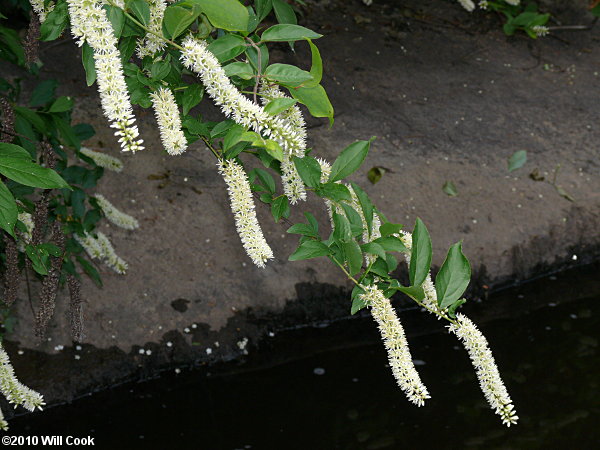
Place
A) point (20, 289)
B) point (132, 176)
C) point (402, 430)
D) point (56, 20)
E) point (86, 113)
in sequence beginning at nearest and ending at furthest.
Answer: point (56, 20), point (402, 430), point (20, 289), point (132, 176), point (86, 113)

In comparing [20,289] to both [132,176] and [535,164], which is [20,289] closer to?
[132,176]

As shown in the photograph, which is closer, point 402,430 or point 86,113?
point 402,430

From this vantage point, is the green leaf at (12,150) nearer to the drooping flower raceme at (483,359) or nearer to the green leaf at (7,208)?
the green leaf at (7,208)

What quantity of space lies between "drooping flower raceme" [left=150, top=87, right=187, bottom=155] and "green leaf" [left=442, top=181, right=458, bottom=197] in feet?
7.78

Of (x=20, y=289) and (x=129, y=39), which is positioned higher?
(x=129, y=39)

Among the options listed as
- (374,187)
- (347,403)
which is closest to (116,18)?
(347,403)

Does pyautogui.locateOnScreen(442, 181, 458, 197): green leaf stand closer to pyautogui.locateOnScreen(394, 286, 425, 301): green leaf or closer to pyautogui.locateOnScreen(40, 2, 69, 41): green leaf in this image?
pyautogui.locateOnScreen(394, 286, 425, 301): green leaf

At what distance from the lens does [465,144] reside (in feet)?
11.7

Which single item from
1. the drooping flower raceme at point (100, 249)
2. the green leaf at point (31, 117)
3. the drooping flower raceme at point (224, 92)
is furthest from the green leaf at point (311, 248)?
the drooping flower raceme at point (100, 249)

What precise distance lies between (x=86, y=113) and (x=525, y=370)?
208 cm

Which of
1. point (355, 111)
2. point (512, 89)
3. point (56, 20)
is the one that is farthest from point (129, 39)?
point (512, 89)

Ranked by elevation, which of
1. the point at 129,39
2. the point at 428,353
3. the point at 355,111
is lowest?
the point at 428,353

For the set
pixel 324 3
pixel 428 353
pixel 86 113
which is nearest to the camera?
pixel 428 353

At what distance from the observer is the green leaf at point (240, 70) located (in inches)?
39.1
